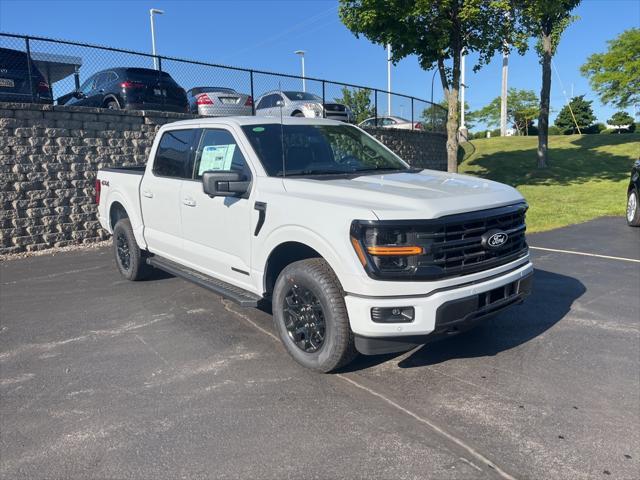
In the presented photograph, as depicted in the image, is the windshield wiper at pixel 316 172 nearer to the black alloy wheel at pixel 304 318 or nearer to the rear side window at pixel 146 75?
the black alloy wheel at pixel 304 318

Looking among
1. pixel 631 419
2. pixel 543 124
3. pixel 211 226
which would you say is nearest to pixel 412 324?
pixel 631 419

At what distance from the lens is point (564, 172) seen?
2186cm

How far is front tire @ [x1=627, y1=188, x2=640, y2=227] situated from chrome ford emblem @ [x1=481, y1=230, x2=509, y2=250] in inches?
307

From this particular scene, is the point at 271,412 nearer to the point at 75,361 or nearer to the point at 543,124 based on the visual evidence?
the point at 75,361

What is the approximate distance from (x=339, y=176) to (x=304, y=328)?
4.30ft

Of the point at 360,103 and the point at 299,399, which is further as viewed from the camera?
the point at 360,103

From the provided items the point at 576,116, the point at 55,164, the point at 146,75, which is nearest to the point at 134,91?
the point at 146,75

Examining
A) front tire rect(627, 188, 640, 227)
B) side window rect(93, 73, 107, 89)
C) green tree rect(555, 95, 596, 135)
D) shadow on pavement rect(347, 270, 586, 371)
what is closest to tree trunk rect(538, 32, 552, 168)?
front tire rect(627, 188, 640, 227)

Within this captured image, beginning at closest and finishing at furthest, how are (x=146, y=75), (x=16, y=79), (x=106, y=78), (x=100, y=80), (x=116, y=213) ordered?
(x=116, y=213)
(x=16, y=79)
(x=146, y=75)
(x=106, y=78)
(x=100, y=80)

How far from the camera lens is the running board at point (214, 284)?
4.35m

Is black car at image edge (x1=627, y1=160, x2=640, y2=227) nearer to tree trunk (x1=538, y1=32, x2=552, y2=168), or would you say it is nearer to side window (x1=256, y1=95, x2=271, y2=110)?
side window (x1=256, y1=95, x2=271, y2=110)

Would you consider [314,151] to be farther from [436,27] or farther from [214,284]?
[436,27]

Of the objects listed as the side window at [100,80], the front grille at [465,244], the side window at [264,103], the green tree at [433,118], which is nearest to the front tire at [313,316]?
the front grille at [465,244]

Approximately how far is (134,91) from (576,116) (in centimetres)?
5165
